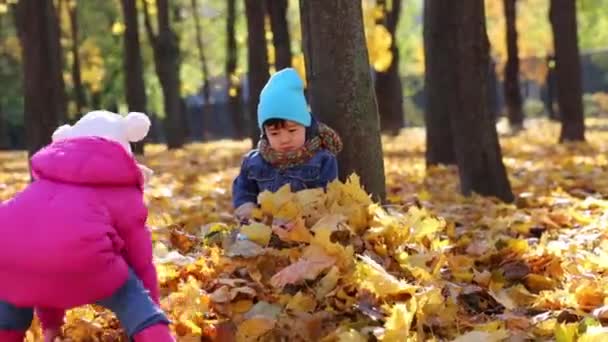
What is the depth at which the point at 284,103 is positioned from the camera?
4.76 metres

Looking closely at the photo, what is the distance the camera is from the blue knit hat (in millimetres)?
4758

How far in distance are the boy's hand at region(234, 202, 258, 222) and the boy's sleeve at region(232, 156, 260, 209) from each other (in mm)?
251

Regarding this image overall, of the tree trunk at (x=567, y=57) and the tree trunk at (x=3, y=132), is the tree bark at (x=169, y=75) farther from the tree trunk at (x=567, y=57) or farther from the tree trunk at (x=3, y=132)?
the tree trunk at (x=3, y=132)

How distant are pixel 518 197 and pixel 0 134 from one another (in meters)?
35.2

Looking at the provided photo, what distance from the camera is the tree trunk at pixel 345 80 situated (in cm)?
567

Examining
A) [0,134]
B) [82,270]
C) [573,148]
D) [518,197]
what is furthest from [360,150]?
[0,134]

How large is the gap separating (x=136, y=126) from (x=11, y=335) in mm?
841

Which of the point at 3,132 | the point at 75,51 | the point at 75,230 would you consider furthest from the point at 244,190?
the point at 3,132

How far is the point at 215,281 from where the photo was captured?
4008 mm

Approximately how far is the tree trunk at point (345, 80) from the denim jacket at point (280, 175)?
2.34 feet

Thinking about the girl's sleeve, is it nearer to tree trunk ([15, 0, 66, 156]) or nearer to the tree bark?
tree trunk ([15, 0, 66, 156])

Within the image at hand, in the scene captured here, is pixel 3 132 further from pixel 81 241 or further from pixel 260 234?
pixel 81 241

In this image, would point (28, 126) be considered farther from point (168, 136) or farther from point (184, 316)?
point (168, 136)

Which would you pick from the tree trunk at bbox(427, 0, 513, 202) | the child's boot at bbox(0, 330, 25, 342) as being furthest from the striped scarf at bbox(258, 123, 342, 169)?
the tree trunk at bbox(427, 0, 513, 202)
